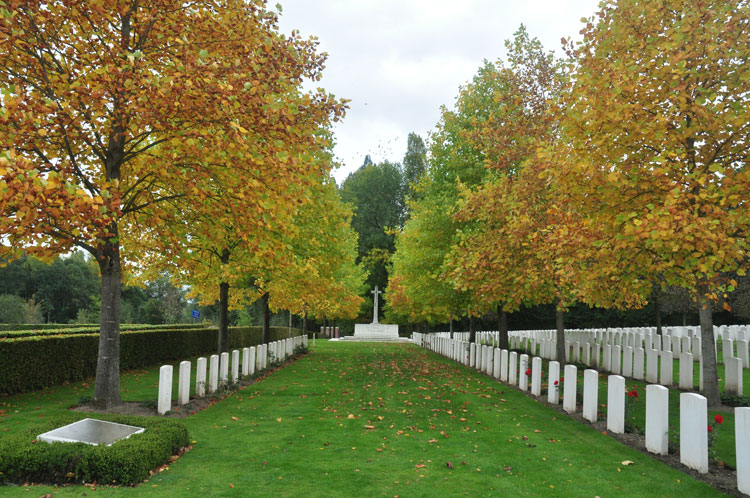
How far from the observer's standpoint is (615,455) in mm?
6930

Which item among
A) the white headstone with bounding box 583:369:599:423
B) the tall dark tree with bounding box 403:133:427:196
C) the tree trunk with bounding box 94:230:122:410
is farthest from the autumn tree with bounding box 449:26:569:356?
the tall dark tree with bounding box 403:133:427:196

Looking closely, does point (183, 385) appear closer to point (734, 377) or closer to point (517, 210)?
point (517, 210)

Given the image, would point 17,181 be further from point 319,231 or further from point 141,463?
point 319,231

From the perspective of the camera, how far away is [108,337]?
894 centimetres

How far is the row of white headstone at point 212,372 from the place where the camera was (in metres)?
8.96

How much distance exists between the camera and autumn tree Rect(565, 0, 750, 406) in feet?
24.9

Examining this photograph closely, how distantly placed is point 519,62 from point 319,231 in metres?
8.89

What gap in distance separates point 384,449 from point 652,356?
359 inches

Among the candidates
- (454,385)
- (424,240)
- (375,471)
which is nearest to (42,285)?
(424,240)

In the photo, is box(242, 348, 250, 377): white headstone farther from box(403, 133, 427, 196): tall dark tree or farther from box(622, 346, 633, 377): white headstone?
box(403, 133, 427, 196): tall dark tree

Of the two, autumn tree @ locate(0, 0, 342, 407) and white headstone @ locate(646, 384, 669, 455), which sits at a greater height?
autumn tree @ locate(0, 0, 342, 407)

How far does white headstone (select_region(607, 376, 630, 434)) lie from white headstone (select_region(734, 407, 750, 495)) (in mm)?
2436

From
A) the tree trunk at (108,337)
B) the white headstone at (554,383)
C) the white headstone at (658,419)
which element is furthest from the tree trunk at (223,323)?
the white headstone at (658,419)

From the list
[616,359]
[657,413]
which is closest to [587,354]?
[616,359]
